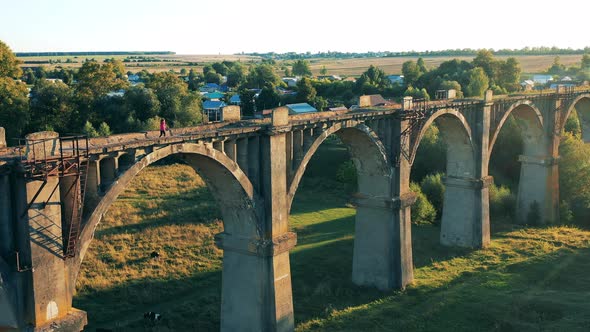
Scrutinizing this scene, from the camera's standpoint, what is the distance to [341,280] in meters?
37.0

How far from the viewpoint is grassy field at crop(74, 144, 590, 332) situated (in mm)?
30625

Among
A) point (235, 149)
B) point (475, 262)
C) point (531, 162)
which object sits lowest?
point (475, 262)

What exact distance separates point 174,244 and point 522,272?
80.7ft

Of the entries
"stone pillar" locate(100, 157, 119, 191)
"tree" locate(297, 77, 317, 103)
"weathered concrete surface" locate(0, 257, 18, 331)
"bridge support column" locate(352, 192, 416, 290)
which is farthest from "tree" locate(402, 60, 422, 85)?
"weathered concrete surface" locate(0, 257, 18, 331)

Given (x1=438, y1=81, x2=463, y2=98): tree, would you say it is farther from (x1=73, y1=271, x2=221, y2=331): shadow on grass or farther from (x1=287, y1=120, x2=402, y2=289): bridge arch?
(x1=73, y1=271, x2=221, y2=331): shadow on grass

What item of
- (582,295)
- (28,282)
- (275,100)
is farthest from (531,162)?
(275,100)

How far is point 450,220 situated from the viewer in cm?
4369

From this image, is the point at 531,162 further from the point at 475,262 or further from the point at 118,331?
the point at 118,331

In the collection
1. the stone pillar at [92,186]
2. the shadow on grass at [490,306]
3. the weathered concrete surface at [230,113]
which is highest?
the weathered concrete surface at [230,113]

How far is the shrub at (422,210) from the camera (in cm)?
5056

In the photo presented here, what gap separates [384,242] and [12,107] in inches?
1940

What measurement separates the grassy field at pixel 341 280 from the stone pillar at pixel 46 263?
12.4 m

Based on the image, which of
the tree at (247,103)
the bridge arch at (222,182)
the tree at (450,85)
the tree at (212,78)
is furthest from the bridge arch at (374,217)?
the tree at (212,78)

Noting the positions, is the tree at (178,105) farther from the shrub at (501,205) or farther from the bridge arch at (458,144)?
the bridge arch at (458,144)
